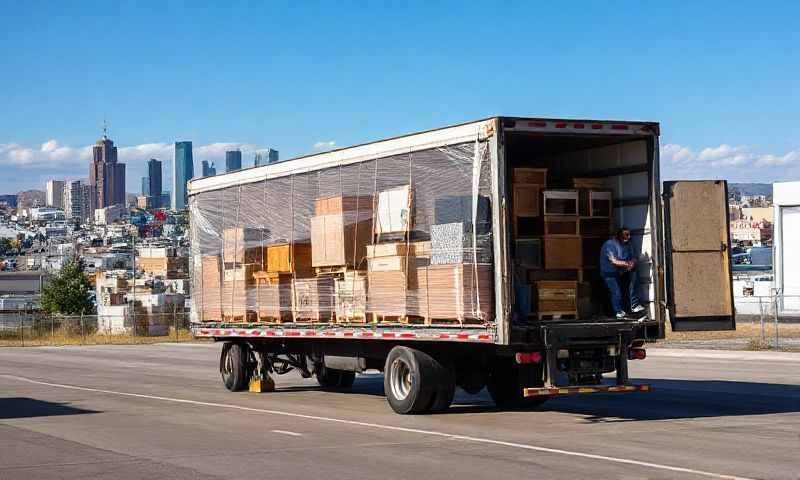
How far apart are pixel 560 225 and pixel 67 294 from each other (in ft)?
262

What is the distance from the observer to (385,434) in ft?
50.8

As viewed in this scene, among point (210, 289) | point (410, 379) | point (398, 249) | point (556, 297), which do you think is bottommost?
point (410, 379)

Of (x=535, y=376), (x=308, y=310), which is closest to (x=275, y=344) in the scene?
(x=308, y=310)

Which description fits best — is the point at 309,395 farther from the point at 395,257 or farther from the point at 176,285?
the point at 176,285

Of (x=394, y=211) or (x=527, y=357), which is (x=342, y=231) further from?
(x=527, y=357)

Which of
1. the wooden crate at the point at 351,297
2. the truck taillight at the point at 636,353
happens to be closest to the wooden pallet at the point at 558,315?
the truck taillight at the point at 636,353

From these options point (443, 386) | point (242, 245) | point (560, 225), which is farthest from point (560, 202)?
point (242, 245)

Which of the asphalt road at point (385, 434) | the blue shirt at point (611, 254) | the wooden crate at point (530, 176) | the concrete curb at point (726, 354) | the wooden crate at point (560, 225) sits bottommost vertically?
the asphalt road at point (385, 434)

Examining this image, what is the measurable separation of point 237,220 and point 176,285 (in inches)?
4618

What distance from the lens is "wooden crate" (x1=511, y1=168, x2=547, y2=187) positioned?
17484 mm

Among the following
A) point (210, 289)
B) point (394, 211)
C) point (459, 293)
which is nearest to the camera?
point (459, 293)

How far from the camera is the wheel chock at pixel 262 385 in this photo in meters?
23.8

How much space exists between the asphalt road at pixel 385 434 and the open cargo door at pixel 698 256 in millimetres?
1426

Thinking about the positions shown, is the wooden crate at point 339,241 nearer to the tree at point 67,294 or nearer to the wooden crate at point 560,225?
the wooden crate at point 560,225
